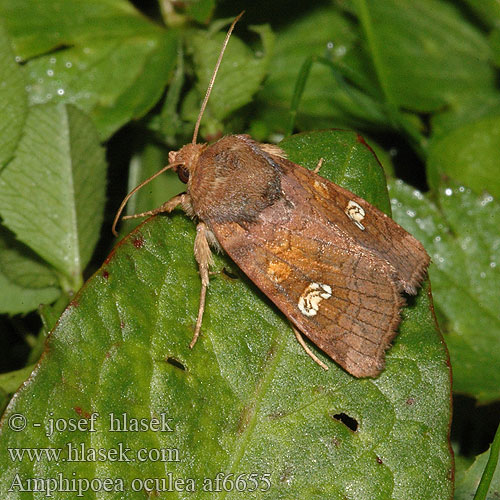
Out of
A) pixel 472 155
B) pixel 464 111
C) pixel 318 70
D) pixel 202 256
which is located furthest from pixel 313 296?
pixel 464 111

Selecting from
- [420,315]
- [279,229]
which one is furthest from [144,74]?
[420,315]

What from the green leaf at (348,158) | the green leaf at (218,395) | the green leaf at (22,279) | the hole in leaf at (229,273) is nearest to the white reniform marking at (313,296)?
the green leaf at (218,395)

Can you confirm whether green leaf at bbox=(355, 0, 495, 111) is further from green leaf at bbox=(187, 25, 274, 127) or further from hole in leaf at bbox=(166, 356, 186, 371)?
hole in leaf at bbox=(166, 356, 186, 371)

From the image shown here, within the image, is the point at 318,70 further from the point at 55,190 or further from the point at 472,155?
the point at 55,190

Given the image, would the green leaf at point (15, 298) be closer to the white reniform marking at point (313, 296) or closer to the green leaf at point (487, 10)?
the white reniform marking at point (313, 296)

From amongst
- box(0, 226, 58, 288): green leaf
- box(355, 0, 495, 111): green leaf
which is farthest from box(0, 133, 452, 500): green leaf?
box(355, 0, 495, 111): green leaf

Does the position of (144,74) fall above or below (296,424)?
above

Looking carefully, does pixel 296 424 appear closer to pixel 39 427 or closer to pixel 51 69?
pixel 39 427
